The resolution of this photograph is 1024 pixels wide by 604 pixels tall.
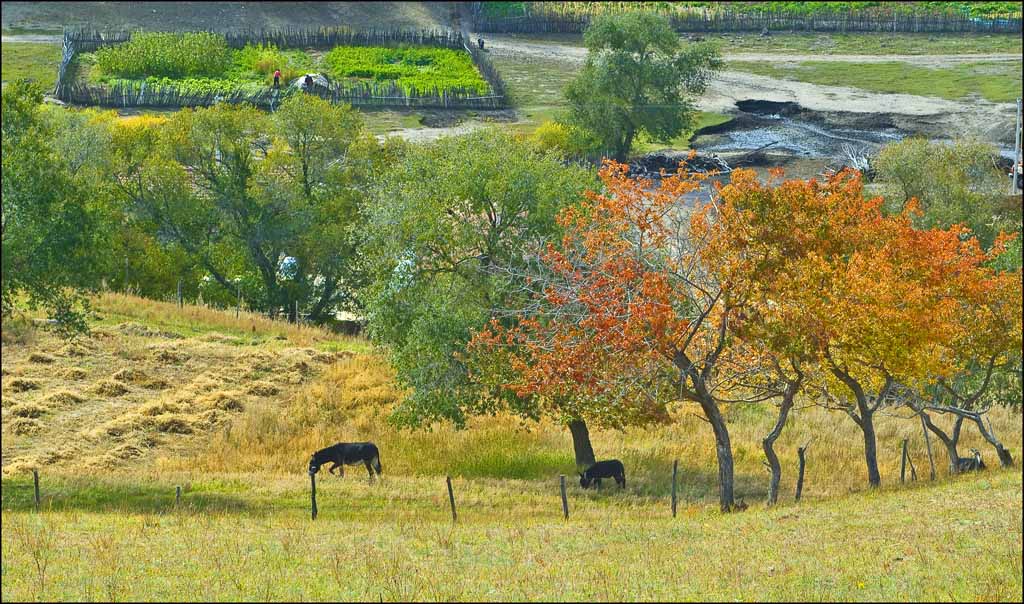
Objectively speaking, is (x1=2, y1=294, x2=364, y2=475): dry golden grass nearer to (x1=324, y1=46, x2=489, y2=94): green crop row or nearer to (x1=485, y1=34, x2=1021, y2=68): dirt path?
(x1=324, y1=46, x2=489, y2=94): green crop row

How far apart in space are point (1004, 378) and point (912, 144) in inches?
885

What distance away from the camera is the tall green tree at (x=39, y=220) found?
32781mm

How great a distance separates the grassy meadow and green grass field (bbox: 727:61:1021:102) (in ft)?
167

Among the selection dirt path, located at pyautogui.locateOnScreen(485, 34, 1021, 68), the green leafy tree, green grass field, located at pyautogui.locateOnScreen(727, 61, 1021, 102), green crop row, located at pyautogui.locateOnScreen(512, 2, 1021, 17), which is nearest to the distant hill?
green crop row, located at pyautogui.locateOnScreen(512, 2, 1021, 17)

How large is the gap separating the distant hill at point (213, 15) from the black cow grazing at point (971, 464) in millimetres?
86843

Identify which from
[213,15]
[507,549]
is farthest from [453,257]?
[213,15]

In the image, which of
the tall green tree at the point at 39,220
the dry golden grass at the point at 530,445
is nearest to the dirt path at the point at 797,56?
the dry golden grass at the point at 530,445

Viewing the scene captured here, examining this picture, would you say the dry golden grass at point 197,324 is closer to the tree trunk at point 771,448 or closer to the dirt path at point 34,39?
the tree trunk at point 771,448

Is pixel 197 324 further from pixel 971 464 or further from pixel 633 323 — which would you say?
pixel 971 464

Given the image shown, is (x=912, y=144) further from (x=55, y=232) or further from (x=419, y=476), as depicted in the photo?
(x=55, y=232)

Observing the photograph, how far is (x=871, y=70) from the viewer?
10350 centimetres

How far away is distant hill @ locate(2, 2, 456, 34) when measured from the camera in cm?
11150

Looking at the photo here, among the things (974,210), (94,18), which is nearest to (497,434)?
(974,210)

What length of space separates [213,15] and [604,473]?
8981 centimetres
